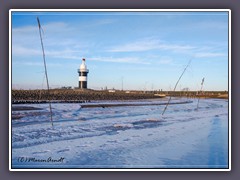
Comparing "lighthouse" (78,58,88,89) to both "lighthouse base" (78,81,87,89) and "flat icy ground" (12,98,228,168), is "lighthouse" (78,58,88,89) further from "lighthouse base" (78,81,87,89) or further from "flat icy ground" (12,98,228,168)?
"flat icy ground" (12,98,228,168)

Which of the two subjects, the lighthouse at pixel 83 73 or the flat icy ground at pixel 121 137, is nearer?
the flat icy ground at pixel 121 137

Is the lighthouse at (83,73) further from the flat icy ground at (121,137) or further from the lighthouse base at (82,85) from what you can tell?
the flat icy ground at (121,137)

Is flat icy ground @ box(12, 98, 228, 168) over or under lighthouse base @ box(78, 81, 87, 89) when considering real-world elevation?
under

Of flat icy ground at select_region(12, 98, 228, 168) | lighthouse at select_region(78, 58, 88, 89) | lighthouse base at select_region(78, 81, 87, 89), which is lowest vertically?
flat icy ground at select_region(12, 98, 228, 168)

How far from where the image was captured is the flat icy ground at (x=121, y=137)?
2877 millimetres

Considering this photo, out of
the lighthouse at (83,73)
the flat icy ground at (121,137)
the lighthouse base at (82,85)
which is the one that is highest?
the lighthouse at (83,73)

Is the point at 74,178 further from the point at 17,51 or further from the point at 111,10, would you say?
the point at 111,10

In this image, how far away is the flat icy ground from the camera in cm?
288

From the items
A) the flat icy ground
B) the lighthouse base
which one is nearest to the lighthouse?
the lighthouse base

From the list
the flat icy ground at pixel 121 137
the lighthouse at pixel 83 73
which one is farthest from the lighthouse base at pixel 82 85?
the flat icy ground at pixel 121 137

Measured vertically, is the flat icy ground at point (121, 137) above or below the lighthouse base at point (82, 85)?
below

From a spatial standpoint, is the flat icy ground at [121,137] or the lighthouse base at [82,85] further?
the lighthouse base at [82,85]

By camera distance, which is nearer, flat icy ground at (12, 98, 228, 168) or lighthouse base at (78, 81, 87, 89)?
flat icy ground at (12, 98, 228, 168)

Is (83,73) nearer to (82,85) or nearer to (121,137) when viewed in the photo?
(82,85)
